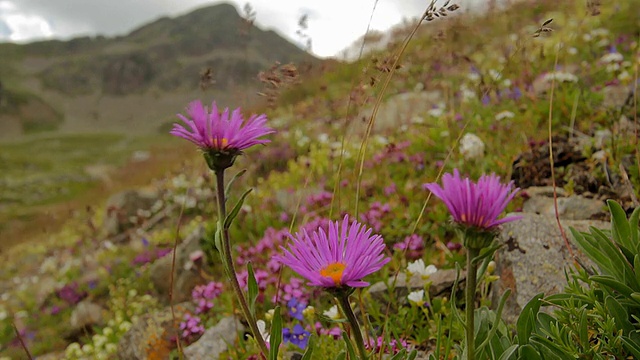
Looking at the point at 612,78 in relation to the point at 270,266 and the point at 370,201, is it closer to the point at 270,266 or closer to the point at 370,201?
the point at 370,201

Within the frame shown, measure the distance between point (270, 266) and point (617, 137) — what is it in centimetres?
231

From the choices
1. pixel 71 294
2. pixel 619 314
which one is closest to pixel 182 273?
pixel 71 294

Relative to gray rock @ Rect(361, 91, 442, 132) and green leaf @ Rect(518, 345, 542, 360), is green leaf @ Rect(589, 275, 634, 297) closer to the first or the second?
green leaf @ Rect(518, 345, 542, 360)

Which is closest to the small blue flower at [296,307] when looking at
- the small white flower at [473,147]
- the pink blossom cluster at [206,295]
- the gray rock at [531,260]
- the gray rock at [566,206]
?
the pink blossom cluster at [206,295]

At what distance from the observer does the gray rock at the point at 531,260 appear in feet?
6.14

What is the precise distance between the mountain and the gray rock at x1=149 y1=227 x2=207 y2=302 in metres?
101

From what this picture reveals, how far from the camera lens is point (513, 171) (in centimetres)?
305

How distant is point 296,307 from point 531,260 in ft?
4.02

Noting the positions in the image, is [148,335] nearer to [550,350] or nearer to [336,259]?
[336,259]

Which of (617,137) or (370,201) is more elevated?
(617,137)

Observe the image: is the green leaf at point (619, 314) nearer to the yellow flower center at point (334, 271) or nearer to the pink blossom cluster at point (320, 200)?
the yellow flower center at point (334, 271)

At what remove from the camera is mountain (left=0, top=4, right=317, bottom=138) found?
110 m

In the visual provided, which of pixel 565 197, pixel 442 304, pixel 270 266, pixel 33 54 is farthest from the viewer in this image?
pixel 33 54

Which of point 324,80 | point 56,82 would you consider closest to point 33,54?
point 56,82
